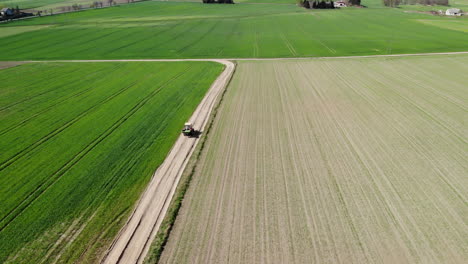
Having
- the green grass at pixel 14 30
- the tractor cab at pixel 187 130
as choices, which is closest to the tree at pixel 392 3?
the green grass at pixel 14 30

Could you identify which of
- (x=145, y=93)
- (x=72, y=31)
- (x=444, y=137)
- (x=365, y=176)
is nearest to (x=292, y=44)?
(x=145, y=93)

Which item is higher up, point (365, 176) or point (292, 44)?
point (292, 44)

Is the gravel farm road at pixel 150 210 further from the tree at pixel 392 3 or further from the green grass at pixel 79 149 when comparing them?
the tree at pixel 392 3

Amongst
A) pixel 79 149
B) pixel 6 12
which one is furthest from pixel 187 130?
pixel 6 12

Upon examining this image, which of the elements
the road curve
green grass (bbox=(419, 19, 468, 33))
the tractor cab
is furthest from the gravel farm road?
green grass (bbox=(419, 19, 468, 33))

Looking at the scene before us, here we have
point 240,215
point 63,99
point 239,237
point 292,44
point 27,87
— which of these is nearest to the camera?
point 239,237

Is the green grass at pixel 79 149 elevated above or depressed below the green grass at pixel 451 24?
below

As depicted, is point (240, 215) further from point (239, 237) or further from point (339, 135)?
point (339, 135)
